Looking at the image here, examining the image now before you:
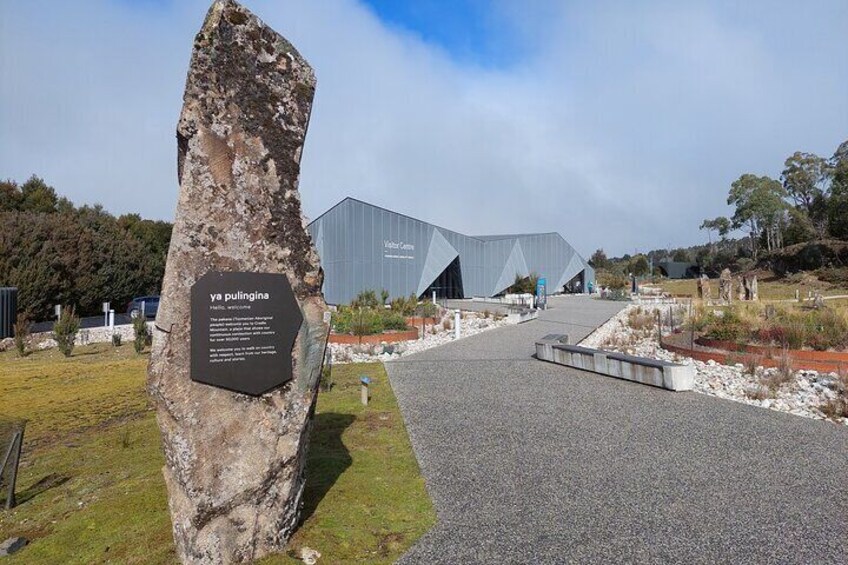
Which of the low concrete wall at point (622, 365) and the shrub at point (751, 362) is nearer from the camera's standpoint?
the low concrete wall at point (622, 365)

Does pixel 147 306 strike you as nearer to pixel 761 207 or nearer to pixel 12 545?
pixel 12 545

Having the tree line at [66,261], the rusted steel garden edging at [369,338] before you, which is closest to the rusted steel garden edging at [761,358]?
the rusted steel garden edging at [369,338]

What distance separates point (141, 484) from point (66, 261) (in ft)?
84.9

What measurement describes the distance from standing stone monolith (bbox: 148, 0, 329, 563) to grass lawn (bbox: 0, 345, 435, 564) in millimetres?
424

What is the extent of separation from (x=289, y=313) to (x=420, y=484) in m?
2.28

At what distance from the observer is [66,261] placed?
1026 inches

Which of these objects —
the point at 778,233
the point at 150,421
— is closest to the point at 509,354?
the point at 150,421

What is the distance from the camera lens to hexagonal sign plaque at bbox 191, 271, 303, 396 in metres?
3.60

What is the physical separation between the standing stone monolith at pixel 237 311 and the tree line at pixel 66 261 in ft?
66.5

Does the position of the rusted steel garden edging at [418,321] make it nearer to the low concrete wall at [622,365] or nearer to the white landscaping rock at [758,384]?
the low concrete wall at [622,365]

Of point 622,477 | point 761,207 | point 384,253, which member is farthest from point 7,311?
point 761,207

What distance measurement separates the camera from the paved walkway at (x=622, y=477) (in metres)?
3.91

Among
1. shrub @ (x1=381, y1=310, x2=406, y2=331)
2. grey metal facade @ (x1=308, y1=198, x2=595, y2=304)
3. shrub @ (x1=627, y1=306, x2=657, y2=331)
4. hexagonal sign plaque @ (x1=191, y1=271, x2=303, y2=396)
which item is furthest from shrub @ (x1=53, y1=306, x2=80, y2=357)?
shrub @ (x1=627, y1=306, x2=657, y2=331)

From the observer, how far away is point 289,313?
12.8 ft
